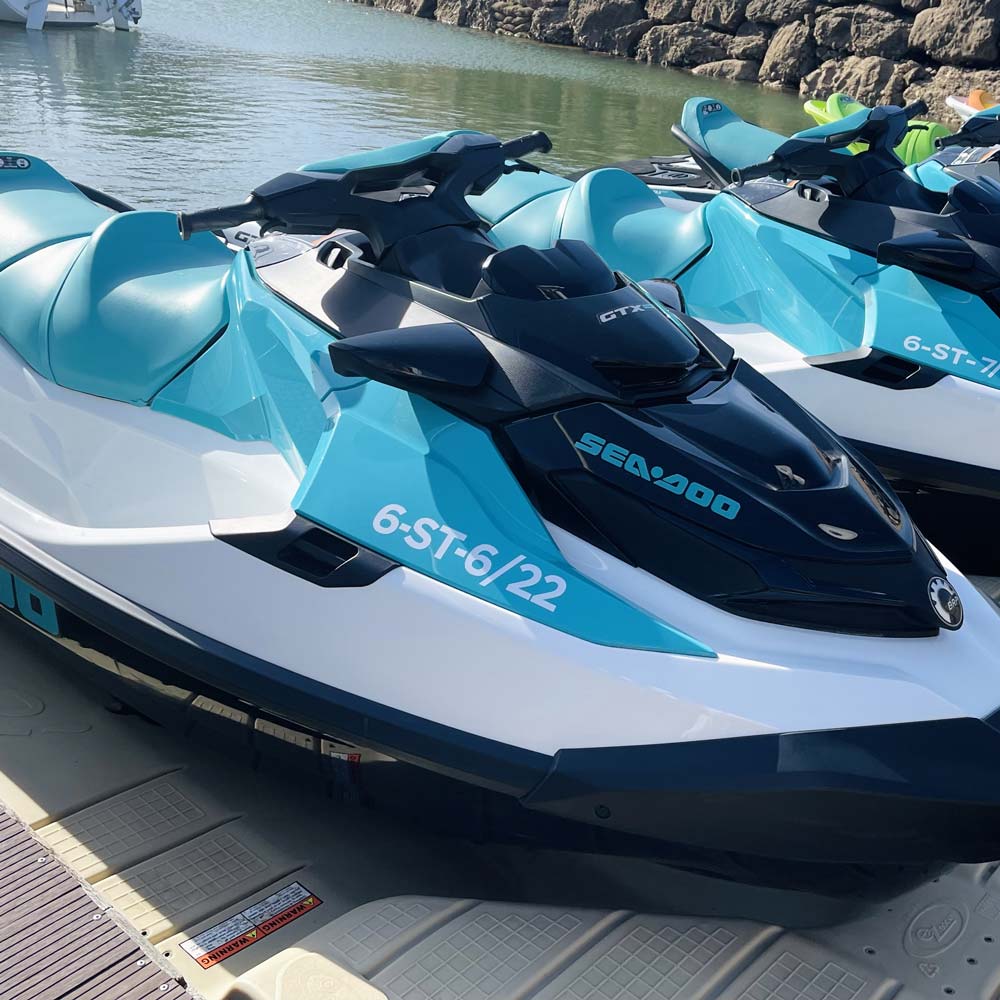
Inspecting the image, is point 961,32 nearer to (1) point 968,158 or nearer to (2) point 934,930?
(1) point 968,158

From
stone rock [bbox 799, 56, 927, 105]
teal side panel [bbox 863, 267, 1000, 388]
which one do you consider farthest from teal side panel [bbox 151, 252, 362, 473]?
stone rock [bbox 799, 56, 927, 105]

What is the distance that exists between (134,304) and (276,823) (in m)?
1.02

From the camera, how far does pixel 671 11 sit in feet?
88.3

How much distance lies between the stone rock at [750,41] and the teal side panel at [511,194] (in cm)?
2366

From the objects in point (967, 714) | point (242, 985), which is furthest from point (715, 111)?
point (242, 985)

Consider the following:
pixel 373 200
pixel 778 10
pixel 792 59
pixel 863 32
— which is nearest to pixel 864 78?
pixel 863 32

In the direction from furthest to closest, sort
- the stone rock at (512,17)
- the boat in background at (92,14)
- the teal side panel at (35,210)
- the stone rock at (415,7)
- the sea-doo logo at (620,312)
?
the stone rock at (415,7)
the stone rock at (512,17)
the boat in background at (92,14)
the teal side panel at (35,210)
the sea-doo logo at (620,312)

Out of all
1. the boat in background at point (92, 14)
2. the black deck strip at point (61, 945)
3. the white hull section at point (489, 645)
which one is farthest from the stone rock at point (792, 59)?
the black deck strip at point (61, 945)

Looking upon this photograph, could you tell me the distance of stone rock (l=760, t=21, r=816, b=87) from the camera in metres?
24.4

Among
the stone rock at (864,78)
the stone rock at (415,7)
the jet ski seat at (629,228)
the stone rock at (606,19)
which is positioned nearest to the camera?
the jet ski seat at (629,228)

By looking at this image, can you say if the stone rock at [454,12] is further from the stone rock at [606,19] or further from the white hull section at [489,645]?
the white hull section at [489,645]

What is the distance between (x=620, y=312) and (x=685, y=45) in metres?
26.8

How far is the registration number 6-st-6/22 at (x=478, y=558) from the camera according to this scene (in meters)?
1.61

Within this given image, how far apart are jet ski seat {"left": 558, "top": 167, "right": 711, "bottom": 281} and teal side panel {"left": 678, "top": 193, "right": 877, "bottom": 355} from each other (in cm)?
5
